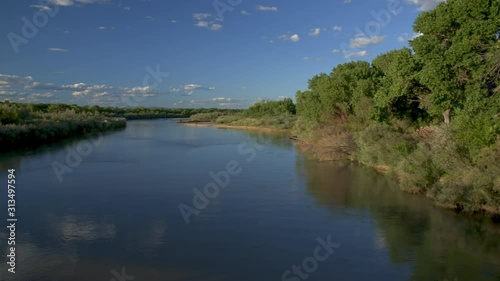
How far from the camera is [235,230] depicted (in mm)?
13586

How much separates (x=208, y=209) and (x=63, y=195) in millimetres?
6708

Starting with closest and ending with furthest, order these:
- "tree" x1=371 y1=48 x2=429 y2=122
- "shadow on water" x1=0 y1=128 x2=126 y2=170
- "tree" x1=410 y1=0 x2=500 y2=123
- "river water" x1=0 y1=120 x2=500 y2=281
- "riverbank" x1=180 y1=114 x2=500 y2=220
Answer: "river water" x1=0 y1=120 x2=500 y2=281 → "riverbank" x1=180 y1=114 x2=500 y2=220 → "tree" x1=410 y1=0 x2=500 y2=123 → "tree" x1=371 y1=48 x2=429 y2=122 → "shadow on water" x1=0 y1=128 x2=126 y2=170

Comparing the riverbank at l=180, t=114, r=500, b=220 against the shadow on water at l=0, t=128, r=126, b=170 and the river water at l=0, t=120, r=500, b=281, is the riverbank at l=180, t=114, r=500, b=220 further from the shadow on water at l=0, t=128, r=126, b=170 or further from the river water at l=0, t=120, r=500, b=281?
the shadow on water at l=0, t=128, r=126, b=170

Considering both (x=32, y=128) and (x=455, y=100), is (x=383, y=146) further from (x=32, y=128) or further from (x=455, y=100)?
(x=32, y=128)

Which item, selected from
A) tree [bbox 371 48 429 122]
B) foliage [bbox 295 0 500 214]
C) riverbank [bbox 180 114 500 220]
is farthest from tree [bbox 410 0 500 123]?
riverbank [bbox 180 114 500 220]

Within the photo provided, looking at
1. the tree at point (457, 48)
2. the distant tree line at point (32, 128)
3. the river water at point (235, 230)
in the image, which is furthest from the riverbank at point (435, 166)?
the distant tree line at point (32, 128)

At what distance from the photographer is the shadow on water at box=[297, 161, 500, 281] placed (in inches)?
422

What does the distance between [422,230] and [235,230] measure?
608 cm

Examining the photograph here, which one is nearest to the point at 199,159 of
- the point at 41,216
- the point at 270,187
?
the point at 270,187

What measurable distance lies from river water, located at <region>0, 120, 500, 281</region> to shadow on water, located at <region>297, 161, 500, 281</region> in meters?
0.04

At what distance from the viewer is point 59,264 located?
10547mm

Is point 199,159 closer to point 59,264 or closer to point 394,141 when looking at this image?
point 394,141

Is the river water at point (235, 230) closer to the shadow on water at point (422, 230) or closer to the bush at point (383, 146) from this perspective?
the shadow on water at point (422, 230)

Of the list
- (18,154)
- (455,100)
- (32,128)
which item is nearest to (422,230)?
(455,100)
